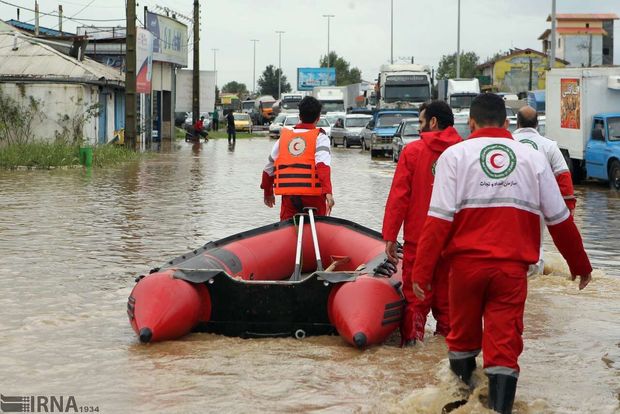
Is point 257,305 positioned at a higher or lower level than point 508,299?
lower

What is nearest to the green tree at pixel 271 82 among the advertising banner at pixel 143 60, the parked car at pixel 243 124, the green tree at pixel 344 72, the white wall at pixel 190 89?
the green tree at pixel 344 72

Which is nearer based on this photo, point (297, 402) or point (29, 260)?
point (297, 402)

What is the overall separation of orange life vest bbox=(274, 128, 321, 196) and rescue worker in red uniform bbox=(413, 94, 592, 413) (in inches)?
161

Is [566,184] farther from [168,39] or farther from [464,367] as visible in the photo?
[168,39]

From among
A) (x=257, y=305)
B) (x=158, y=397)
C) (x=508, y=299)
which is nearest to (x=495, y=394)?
(x=508, y=299)

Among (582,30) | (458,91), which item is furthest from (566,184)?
(582,30)

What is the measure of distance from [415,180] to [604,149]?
16.4 metres

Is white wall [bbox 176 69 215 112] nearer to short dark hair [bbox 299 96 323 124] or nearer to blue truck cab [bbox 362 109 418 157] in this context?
blue truck cab [bbox 362 109 418 157]

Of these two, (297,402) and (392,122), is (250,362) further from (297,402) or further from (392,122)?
(392,122)

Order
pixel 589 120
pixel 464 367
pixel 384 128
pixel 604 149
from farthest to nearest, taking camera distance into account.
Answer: pixel 384 128 < pixel 589 120 < pixel 604 149 < pixel 464 367

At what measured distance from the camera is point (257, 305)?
849 cm

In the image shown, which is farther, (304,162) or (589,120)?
(589,120)

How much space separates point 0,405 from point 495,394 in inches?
112

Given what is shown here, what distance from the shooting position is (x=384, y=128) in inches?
1463
